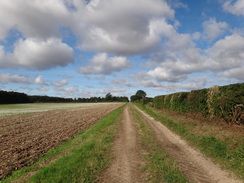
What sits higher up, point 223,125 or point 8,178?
point 223,125

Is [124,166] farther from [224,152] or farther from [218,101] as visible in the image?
[218,101]

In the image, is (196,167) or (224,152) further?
(224,152)

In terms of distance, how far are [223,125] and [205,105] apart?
4.06m

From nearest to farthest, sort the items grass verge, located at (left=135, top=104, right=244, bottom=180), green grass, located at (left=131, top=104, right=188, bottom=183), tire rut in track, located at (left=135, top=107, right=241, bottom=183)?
green grass, located at (left=131, top=104, right=188, bottom=183) < tire rut in track, located at (left=135, top=107, right=241, bottom=183) < grass verge, located at (left=135, top=104, right=244, bottom=180)

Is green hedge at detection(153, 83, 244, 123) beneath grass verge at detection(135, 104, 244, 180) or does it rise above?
above

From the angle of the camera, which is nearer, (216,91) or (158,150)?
(158,150)

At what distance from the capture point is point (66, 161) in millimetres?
7168

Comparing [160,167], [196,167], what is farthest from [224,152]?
[160,167]

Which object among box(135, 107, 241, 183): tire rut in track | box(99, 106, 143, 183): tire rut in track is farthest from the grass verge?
box(99, 106, 143, 183): tire rut in track

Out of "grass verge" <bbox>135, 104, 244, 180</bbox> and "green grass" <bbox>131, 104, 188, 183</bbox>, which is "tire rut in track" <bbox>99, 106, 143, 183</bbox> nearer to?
"green grass" <bbox>131, 104, 188, 183</bbox>

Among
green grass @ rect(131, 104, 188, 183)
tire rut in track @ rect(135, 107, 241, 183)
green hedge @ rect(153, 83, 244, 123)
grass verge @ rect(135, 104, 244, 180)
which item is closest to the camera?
green grass @ rect(131, 104, 188, 183)

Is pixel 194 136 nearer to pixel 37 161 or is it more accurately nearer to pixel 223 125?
pixel 223 125

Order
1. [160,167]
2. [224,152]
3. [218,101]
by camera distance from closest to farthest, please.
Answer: [160,167] < [224,152] < [218,101]

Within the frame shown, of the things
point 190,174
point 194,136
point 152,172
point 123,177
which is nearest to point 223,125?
point 194,136
